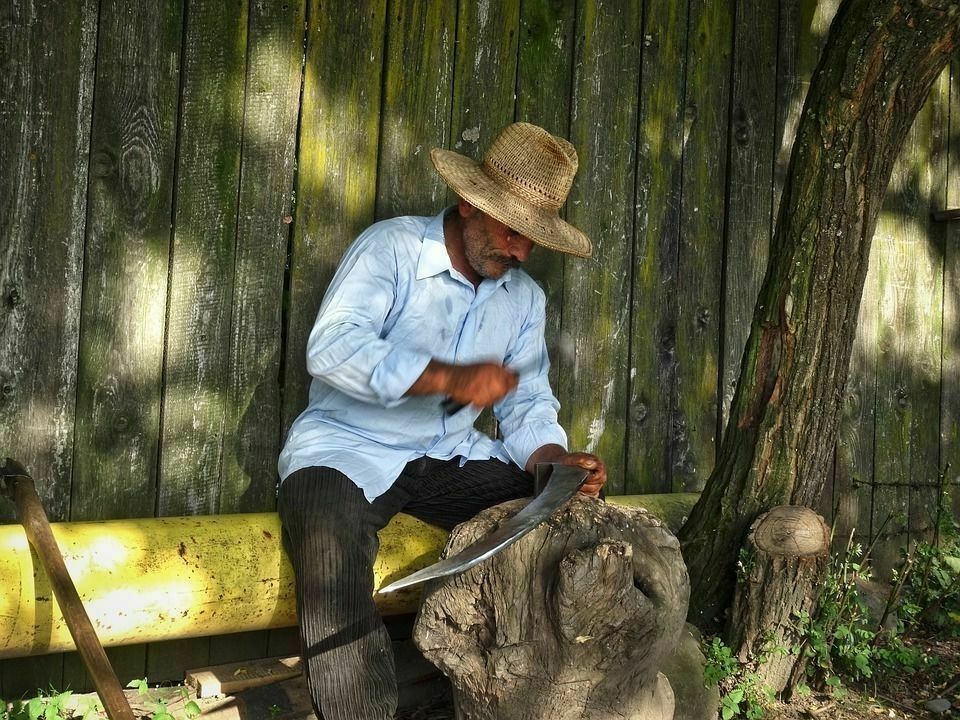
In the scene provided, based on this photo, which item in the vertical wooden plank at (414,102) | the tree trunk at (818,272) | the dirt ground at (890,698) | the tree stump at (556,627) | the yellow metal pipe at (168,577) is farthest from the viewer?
the vertical wooden plank at (414,102)

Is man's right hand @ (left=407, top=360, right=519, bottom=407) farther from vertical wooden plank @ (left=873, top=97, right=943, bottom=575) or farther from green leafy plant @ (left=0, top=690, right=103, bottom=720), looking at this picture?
vertical wooden plank @ (left=873, top=97, right=943, bottom=575)

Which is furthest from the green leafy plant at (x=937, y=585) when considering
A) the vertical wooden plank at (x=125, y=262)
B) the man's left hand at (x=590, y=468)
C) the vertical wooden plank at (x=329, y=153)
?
the vertical wooden plank at (x=125, y=262)

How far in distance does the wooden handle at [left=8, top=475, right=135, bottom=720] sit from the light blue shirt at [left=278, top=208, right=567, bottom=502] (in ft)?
Result: 2.39

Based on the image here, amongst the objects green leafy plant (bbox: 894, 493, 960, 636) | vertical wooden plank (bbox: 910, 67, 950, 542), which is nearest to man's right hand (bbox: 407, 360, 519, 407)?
green leafy plant (bbox: 894, 493, 960, 636)

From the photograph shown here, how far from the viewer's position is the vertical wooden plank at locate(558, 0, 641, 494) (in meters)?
4.12

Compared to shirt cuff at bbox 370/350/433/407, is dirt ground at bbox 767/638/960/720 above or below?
below

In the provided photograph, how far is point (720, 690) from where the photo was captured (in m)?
3.61

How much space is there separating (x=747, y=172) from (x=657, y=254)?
0.54m

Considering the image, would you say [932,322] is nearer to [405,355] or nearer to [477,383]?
[477,383]

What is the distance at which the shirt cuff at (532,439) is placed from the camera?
3.68 m

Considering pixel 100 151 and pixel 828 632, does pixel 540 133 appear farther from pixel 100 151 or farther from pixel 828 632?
pixel 828 632

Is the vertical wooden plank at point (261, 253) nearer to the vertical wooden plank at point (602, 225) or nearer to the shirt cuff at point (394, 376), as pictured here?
the shirt cuff at point (394, 376)

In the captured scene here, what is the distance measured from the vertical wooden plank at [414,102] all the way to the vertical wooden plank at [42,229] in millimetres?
991

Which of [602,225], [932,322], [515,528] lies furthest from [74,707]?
[932,322]
